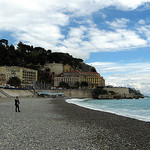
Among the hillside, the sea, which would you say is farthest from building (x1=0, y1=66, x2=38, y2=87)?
the sea

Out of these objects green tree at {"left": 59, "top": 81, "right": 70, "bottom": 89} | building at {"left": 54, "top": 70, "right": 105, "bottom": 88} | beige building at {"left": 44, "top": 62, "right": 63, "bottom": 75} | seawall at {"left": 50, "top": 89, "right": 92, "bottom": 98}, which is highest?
beige building at {"left": 44, "top": 62, "right": 63, "bottom": 75}

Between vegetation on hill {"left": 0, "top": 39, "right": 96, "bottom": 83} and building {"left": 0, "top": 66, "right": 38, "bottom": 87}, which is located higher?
vegetation on hill {"left": 0, "top": 39, "right": 96, "bottom": 83}

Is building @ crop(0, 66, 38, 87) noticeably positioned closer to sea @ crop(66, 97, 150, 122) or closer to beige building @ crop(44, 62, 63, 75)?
beige building @ crop(44, 62, 63, 75)

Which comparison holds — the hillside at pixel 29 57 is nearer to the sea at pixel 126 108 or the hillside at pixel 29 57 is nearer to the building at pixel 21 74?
the building at pixel 21 74

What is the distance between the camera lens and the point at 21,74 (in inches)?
5148

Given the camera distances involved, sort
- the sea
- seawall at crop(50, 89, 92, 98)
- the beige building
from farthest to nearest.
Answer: the beige building → seawall at crop(50, 89, 92, 98) → the sea

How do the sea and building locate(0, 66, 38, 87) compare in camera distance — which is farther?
building locate(0, 66, 38, 87)

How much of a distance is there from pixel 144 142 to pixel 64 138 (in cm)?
396

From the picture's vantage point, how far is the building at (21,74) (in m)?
127

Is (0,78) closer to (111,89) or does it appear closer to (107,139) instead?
(111,89)

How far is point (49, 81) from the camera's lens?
487ft

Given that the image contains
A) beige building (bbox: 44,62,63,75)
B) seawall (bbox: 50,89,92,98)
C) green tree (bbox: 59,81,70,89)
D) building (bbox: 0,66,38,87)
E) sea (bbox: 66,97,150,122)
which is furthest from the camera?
beige building (bbox: 44,62,63,75)

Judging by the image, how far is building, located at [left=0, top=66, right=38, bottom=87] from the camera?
127 meters

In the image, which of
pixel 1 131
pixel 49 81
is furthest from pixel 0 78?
pixel 1 131
